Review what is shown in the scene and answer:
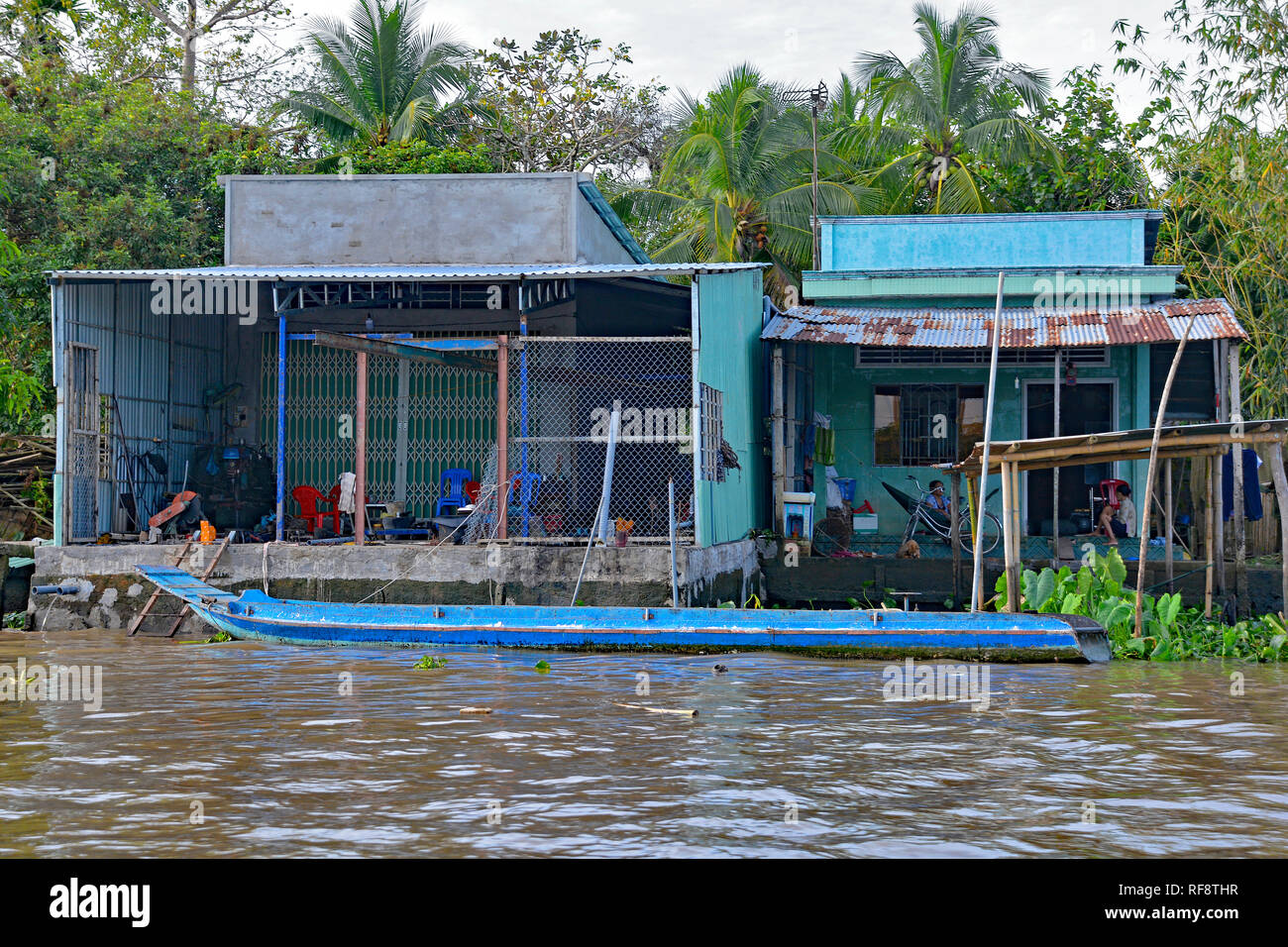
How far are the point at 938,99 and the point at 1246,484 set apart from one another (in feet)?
46.5

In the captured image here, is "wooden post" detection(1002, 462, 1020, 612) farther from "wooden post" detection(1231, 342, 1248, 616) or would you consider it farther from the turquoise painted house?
the turquoise painted house

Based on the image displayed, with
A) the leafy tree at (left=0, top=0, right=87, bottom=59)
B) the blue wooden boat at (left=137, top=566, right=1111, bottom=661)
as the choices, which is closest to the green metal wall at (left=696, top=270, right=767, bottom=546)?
the blue wooden boat at (left=137, top=566, right=1111, bottom=661)

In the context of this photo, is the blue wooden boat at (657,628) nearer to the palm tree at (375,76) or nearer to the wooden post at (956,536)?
the wooden post at (956,536)

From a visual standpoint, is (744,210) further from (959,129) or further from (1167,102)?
(1167,102)

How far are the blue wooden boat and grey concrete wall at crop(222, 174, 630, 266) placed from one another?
5.63 meters

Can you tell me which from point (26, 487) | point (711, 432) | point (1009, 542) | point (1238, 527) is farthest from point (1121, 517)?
point (26, 487)

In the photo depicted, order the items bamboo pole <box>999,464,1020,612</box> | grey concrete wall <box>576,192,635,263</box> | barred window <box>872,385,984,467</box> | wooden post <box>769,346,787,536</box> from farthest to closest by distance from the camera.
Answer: barred window <box>872,385,984,467</box>
grey concrete wall <box>576,192,635,263</box>
wooden post <box>769,346,787,536</box>
bamboo pole <box>999,464,1020,612</box>

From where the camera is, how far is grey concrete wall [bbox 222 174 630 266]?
658 inches

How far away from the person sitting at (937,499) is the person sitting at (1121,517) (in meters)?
1.87

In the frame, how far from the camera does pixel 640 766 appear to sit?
7020 mm

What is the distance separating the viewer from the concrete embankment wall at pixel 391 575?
13.1 metres

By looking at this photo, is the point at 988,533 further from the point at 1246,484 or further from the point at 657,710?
the point at 657,710

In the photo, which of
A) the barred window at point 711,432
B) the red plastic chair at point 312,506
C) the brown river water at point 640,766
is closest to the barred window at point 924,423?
the barred window at point 711,432
